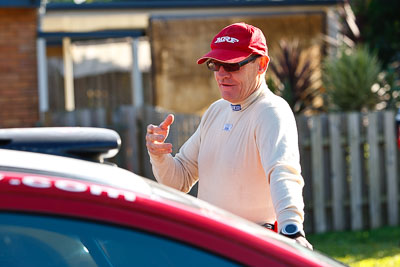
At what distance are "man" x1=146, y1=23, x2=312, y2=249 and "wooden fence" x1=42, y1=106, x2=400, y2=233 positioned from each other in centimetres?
492

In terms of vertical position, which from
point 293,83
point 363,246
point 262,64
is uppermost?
point 262,64

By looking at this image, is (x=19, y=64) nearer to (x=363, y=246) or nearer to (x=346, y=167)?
(x=346, y=167)

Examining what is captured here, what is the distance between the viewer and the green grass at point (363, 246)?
22.5ft

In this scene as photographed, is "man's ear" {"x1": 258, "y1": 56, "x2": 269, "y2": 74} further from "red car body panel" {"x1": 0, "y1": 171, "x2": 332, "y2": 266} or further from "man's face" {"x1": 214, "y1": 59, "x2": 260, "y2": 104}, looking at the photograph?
"red car body panel" {"x1": 0, "y1": 171, "x2": 332, "y2": 266}

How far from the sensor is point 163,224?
1.66 meters

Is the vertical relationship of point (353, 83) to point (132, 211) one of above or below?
below

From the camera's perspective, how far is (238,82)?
10.7 ft

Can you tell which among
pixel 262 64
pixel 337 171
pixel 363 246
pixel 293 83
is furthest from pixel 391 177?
pixel 262 64

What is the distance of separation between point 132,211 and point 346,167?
23.4 feet

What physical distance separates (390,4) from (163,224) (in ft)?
45.5

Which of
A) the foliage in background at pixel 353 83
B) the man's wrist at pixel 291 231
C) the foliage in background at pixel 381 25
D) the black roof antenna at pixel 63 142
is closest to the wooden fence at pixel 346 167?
the foliage in background at pixel 353 83

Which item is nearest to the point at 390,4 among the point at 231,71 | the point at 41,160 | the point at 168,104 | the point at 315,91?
the point at 168,104

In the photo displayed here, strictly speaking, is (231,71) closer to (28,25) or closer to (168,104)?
(28,25)

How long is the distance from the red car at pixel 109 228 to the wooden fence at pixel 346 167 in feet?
21.2
